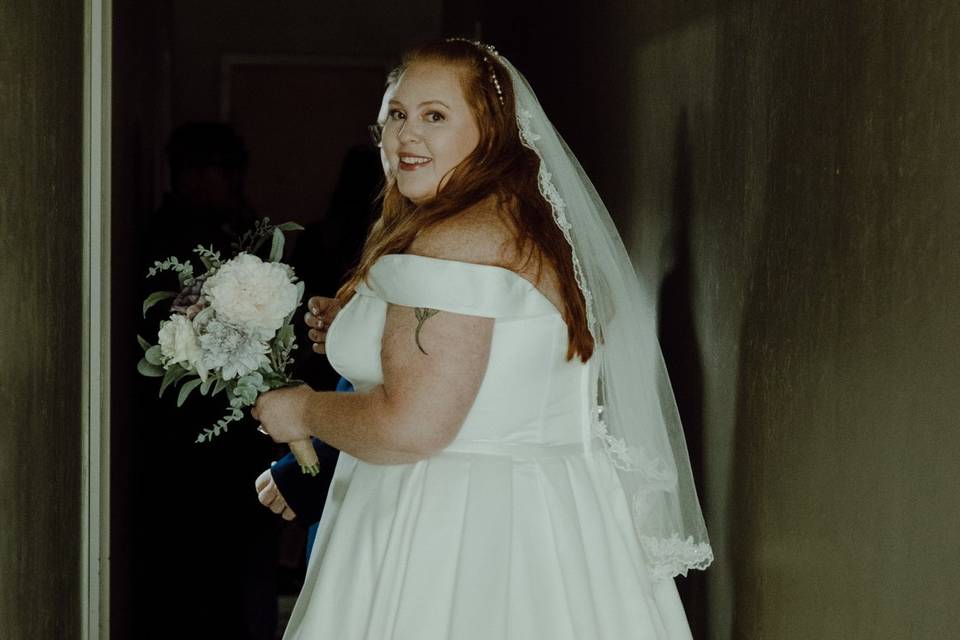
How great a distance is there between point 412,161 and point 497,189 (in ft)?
0.49

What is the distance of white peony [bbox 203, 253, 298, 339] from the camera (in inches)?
68.7

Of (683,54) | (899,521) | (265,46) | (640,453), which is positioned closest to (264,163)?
(265,46)

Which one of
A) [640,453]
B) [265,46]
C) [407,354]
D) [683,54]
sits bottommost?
[640,453]

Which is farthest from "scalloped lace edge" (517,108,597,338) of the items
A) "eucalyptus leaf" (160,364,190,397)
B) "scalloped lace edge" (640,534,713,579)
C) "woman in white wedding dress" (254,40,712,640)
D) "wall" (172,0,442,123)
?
"wall" (172,0,442,123)

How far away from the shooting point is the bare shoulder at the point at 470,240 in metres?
1.61

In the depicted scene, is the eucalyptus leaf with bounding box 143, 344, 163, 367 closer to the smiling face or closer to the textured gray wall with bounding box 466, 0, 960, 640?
the smiling face

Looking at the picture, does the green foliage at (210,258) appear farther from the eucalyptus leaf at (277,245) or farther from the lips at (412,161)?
the lips at (412,161)

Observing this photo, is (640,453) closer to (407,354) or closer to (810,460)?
(810,460)

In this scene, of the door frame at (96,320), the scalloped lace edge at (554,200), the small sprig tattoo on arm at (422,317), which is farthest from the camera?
the door frame at (96,320)

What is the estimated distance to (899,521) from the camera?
1270 millimetres

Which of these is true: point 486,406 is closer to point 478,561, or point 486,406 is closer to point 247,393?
point 478,561

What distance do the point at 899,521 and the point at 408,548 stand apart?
702 millimetres

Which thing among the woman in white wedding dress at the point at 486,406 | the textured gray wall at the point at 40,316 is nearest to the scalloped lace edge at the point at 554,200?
the woman in white wedding dress at the point at 486,406

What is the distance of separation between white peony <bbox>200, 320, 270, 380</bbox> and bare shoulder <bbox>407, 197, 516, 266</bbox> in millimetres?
313
